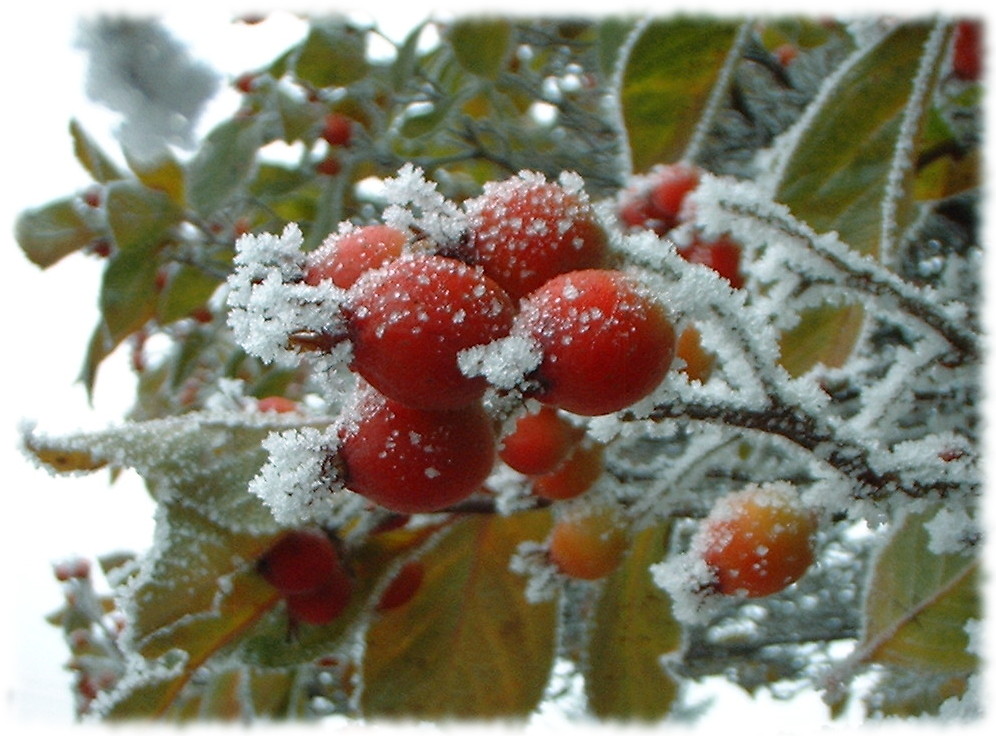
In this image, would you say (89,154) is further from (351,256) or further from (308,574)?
(351,256)

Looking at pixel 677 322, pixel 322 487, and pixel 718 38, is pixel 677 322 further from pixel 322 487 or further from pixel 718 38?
pixel 718 38

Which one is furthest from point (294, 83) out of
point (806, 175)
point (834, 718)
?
point (834, 718)

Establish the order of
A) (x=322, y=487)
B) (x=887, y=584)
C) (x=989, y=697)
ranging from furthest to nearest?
(x=887, y=584)
(x=989, y=697)
(x=322, y=487)

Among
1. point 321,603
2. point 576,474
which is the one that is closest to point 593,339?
point 576,474

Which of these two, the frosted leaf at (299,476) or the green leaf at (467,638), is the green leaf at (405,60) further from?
the frosted leaf at (299,476)

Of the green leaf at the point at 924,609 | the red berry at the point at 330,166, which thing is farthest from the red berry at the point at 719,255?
the red berry at the point at 330,166

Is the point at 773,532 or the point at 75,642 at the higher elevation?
the point at 773,532
